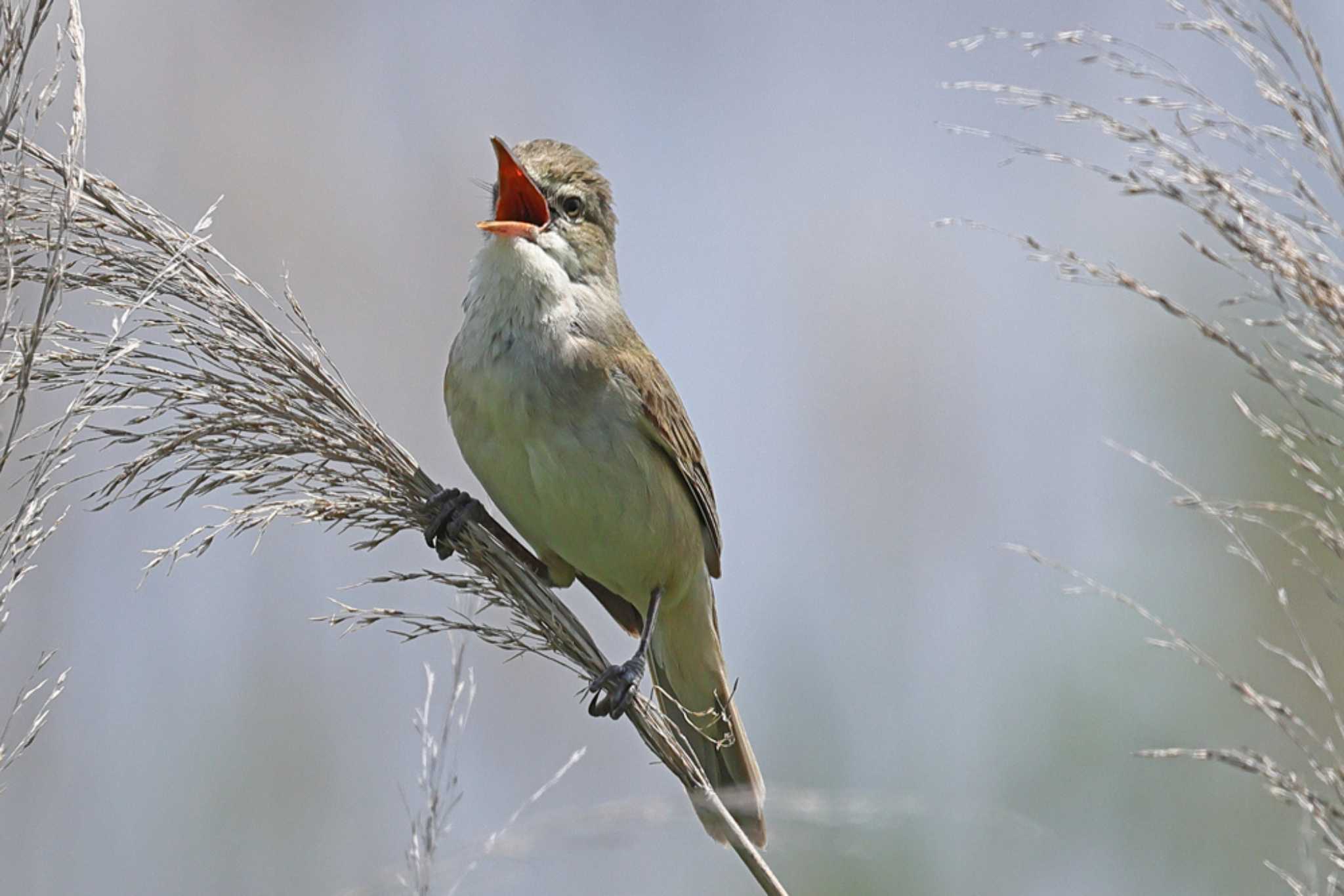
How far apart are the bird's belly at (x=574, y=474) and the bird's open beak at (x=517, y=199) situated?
0.47 m

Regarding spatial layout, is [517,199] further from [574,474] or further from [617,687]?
[617,687]

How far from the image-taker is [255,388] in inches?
94.5

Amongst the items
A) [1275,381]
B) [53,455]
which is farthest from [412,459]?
[1275,381]

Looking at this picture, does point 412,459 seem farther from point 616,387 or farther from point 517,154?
point 517,154

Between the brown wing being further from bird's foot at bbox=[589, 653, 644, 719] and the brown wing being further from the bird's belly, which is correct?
bird's foot at bbox=[589, 653, 644, 719]

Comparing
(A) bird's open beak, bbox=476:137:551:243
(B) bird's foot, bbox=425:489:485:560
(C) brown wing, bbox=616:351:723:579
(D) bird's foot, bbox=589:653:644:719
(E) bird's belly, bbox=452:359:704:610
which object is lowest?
(D) bird's foot, bbox=589:653:644:719

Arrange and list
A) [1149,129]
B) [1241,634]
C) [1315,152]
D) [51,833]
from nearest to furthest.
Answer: [1315,152] → [1149,129] → [51,833] → [1241,634]

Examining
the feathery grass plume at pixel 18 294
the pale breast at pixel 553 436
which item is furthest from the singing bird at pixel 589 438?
the feathery grass plume at pixel 18 294

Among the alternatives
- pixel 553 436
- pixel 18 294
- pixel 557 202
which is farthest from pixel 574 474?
pixel 18 294

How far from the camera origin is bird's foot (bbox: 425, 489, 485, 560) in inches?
111

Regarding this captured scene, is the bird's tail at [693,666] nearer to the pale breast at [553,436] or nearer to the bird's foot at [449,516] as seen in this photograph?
the pale breast at [553,436]

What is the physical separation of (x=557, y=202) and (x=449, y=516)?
1105 millimetres

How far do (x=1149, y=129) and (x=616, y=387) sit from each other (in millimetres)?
1622

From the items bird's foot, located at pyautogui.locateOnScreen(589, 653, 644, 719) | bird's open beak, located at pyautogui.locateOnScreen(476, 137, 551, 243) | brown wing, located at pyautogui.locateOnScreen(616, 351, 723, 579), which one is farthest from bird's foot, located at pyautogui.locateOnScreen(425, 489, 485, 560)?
bird's open beak, located at pyautogui.locateOnScreen(476, 137, 551, 243)
